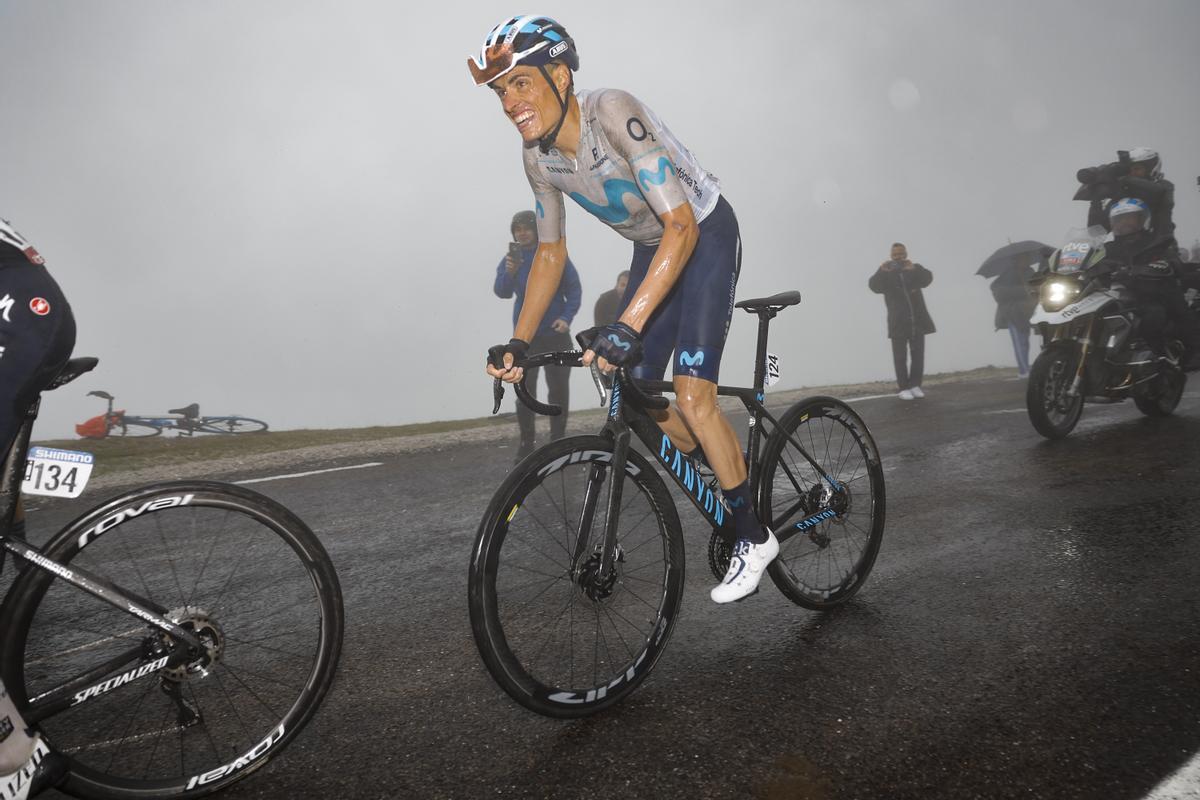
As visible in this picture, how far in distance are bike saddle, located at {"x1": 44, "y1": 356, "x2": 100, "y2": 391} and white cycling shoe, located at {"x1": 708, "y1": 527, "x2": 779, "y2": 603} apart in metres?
2.16

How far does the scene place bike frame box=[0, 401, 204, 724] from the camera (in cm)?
206

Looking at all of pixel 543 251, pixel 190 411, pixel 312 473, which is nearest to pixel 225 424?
pixel 190 411

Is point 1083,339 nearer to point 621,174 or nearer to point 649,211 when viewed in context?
point 649,211

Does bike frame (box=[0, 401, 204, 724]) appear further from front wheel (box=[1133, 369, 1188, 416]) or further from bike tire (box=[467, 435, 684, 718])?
front wheel (box=[1133, 369, 1188, 416])

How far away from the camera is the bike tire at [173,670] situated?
2.09 m

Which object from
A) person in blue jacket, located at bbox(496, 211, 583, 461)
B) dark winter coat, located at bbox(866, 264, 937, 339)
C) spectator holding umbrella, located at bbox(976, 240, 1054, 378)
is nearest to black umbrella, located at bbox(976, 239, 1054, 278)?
spectator holding umbrella, located at bbox(976, 240, 1054, 378)

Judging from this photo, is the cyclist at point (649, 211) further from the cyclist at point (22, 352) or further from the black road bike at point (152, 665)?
the cyclist at point (22, 352)

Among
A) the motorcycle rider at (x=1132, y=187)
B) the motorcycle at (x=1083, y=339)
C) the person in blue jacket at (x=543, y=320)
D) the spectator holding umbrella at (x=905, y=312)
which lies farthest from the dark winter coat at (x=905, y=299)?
the person in blue jacket at (x=543, y=320)

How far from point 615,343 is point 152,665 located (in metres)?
1.61

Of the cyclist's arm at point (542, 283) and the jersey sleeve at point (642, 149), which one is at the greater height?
the jersey sleeve at point (642, 149)

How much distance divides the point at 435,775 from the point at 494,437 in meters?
7.24

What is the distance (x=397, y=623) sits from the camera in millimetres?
3484

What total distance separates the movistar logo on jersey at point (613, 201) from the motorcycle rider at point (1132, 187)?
6937 mm

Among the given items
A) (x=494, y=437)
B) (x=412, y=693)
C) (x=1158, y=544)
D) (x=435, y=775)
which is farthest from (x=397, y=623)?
(x=494, y=437)
